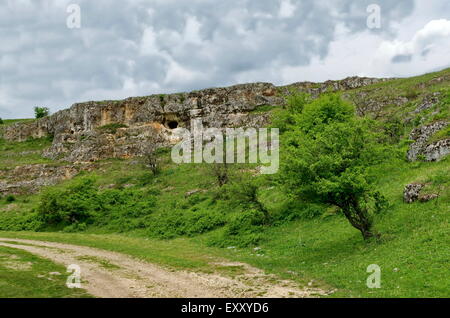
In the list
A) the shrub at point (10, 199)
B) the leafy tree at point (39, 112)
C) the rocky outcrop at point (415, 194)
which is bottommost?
the shrub at point (10, 199)

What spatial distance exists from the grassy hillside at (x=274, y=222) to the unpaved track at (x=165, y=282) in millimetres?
1414

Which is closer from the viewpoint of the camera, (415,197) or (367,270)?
(367,270)

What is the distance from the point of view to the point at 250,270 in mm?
18344

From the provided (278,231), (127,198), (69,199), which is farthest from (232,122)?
(278,231)

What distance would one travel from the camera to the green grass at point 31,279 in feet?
44.1

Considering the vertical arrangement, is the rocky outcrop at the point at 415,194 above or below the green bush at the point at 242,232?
above

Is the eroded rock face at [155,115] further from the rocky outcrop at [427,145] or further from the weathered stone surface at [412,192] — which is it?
the weathered stone surface at [412,192]

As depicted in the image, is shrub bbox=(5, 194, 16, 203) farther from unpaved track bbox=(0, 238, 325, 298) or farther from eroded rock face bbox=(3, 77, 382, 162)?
unpaved track bbox=(0, 238, 325, 298)

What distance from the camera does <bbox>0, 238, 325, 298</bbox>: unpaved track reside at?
44.4 feet

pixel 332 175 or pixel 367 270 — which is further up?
pixel 332 175

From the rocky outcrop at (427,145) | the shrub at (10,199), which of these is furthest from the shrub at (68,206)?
the rocky outcrop at (427,145)

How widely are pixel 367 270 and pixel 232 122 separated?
57.5 meters

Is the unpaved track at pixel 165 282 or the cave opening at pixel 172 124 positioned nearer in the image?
the unpaved track at pixel 165 282
